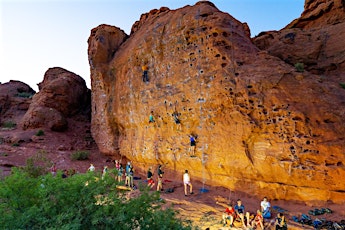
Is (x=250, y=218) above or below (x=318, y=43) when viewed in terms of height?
below

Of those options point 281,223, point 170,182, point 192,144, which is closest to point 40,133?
point 170,182

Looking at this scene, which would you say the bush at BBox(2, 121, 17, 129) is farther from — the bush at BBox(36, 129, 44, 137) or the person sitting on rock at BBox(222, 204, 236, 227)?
the person sitting on rock at BBox(222, 204, 236, 227)

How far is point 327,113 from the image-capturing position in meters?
11.4

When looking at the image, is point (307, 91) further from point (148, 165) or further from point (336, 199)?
point (148, 165)

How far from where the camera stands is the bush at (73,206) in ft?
16.7

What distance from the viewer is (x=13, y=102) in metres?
29.9

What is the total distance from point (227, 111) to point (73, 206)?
940 cm

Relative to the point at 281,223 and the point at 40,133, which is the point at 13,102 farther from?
the point at 281,223

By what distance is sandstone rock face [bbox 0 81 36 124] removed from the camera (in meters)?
28.5

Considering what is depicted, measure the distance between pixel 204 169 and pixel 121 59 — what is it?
11.2m

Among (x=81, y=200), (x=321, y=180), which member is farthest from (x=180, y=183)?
(x=81, y=200)

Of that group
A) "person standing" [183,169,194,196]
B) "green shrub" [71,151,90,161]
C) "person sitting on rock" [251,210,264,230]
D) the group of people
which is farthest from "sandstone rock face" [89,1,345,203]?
"green shrub" [71,151,90,161]

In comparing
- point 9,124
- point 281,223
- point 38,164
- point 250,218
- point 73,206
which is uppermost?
point 9,124

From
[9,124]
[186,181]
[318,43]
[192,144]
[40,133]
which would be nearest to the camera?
[186,181]
